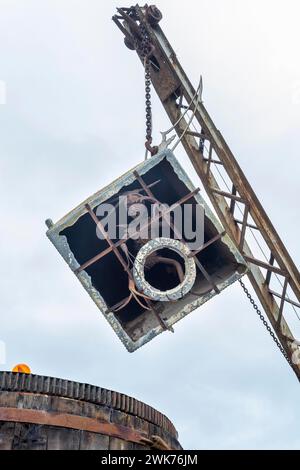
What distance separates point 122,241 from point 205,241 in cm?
151

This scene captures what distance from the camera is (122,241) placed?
8617mm

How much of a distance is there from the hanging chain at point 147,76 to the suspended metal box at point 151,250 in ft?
1.22

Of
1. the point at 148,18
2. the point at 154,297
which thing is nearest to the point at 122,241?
→ the point at 154,297

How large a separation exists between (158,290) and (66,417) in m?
2.90

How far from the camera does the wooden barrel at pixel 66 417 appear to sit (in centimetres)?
598

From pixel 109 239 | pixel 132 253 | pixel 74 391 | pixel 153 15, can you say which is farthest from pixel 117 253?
pixel 153 15

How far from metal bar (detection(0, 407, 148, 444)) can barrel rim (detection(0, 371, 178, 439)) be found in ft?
0.71

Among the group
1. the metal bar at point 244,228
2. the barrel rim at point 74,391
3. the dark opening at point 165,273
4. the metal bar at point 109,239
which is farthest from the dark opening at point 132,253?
the barrel rim at point 74,391

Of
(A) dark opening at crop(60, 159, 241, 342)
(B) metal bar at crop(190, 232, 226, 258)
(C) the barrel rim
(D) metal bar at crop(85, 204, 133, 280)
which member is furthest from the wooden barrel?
(B) metal bar at crop(190, 232, 226, 258)

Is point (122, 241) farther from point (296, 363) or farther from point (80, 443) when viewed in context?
point (296, 363)

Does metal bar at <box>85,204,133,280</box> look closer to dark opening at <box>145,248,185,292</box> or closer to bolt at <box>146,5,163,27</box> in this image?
dark opening at <box>145,248,185,292</box>

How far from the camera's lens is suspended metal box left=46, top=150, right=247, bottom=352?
8.52 m

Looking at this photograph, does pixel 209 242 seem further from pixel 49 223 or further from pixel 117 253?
pixel 49 223

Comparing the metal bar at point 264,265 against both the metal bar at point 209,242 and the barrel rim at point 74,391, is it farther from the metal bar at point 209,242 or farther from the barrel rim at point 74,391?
the barrel rim at point 74,391
